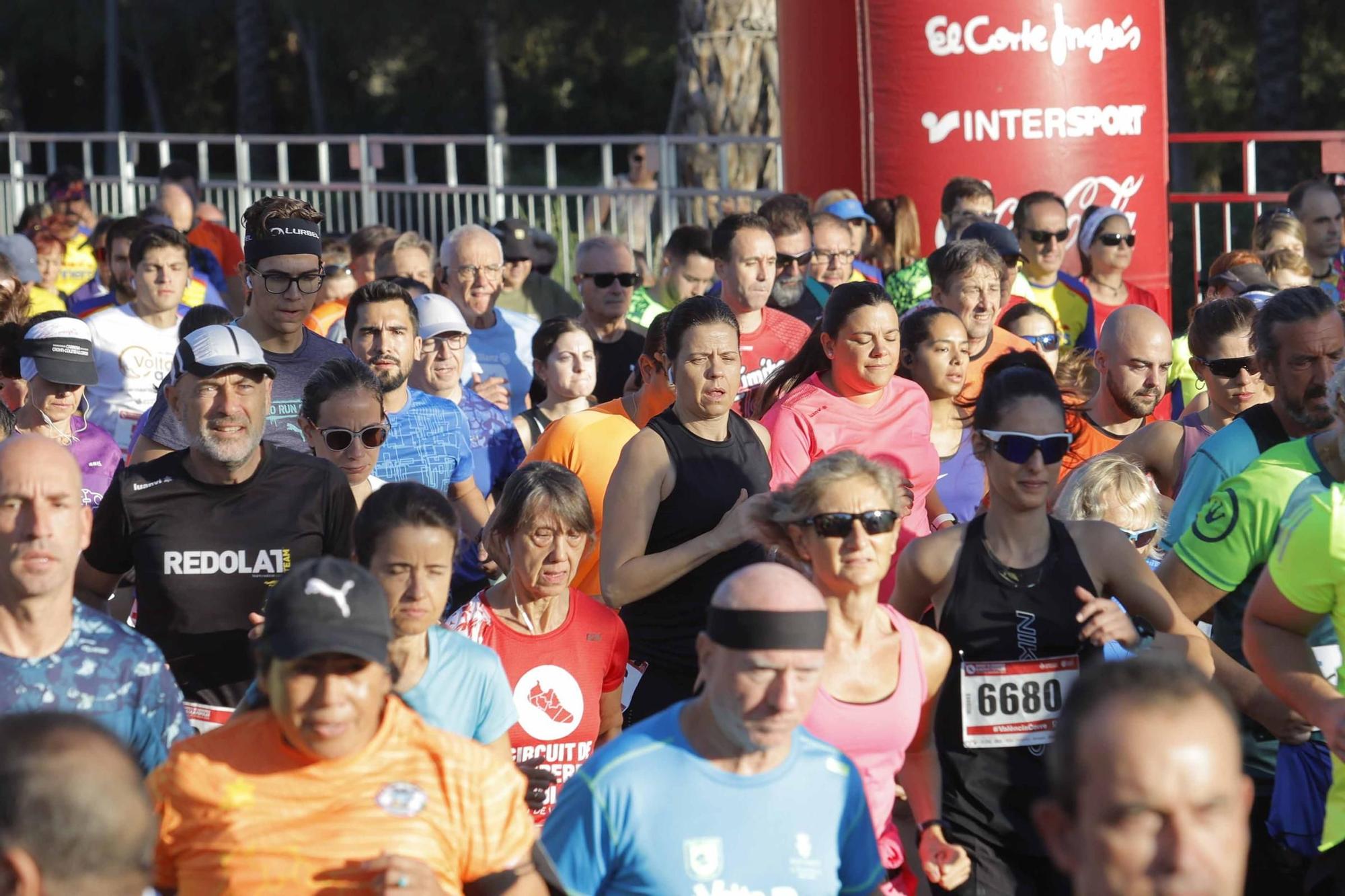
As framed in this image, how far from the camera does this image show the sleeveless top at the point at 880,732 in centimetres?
413

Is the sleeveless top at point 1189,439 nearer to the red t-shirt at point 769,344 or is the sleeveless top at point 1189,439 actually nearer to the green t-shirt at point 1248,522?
the green t-shirt at point 1248,522

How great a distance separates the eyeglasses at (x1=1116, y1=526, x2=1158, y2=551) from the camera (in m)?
5.40

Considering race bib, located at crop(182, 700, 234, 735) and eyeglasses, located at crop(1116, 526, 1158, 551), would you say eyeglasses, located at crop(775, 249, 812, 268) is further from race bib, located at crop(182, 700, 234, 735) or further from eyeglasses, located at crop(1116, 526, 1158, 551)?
race bib, located at crop(182, 700, 234, 735)

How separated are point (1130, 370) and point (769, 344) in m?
1.48

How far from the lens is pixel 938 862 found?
414cm

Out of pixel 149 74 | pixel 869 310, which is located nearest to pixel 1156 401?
pixel 869 310

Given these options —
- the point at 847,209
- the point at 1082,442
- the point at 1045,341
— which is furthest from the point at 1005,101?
the point at 1082,442

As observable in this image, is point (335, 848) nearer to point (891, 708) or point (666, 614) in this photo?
point (891, 708)

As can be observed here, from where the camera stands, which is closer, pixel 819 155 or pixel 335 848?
pixel 335 848

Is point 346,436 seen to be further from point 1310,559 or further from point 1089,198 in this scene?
point 1089,198

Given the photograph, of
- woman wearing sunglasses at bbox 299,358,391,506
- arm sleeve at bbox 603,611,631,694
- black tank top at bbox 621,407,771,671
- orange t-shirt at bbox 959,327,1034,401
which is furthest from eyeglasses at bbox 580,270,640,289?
arm sleeve at bbox 603,611,631,694

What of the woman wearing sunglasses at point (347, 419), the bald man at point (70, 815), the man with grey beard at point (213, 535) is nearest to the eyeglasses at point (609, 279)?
the woman wearing sunglasses at point (347, 419)

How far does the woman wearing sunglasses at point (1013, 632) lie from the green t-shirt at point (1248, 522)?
6.9 inches

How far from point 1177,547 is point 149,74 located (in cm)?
3224
